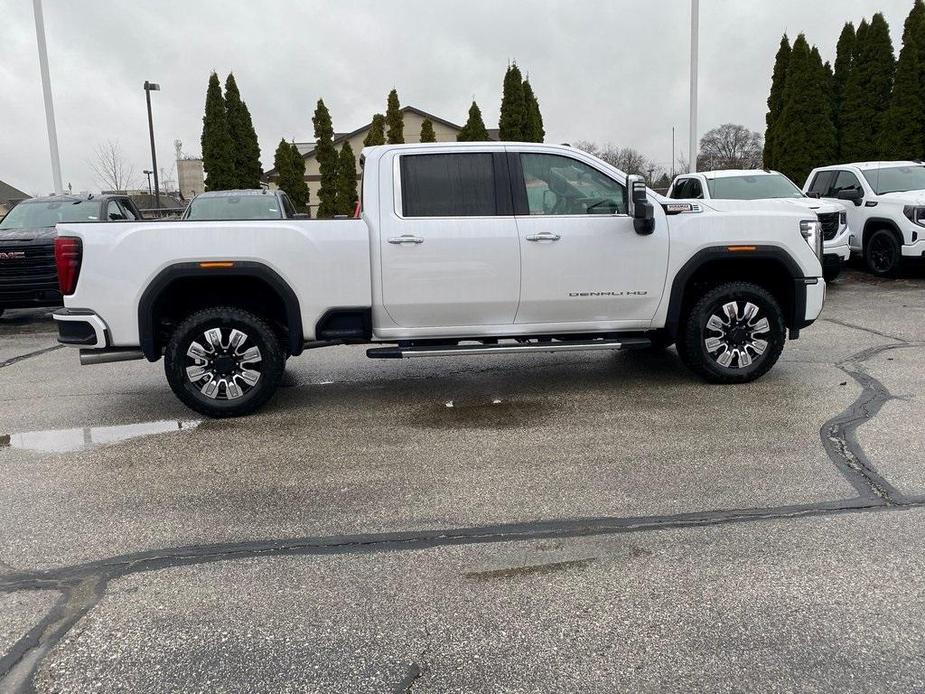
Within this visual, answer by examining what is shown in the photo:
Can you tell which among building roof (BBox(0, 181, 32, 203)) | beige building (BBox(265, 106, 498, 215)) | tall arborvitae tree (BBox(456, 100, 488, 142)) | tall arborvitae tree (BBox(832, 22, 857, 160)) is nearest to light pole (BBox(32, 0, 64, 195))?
tall arborvitae tree (BBox(456, 100, 488, 142))

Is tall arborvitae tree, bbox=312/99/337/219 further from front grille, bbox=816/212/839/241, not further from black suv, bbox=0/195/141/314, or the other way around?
front grille, bbox=816/212/839/241

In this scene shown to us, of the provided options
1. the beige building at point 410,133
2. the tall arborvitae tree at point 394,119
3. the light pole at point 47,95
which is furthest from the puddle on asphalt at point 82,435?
the beige building at point 410,133

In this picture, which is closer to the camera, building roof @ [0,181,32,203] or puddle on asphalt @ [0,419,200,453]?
puddle on asphalt @ [0,419,200,453]

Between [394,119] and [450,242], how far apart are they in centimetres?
3848

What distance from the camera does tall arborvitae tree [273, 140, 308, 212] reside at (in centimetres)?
4141

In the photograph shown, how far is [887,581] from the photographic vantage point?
3.39 metres

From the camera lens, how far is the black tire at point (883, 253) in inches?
536

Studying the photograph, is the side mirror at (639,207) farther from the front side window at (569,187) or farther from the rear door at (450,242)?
the rear door at (450,242)

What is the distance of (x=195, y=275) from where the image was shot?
595 cm

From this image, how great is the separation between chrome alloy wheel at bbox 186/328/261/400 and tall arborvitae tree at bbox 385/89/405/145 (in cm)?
3738

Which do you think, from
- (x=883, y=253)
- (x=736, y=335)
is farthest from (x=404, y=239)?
(x=883, y=253)

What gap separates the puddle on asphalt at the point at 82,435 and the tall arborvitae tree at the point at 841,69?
83.6 feet

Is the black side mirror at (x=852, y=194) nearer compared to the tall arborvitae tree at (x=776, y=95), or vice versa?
the black side mirror at (x=852, y=194)

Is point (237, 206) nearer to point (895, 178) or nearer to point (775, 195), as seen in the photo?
point (775, 195)
